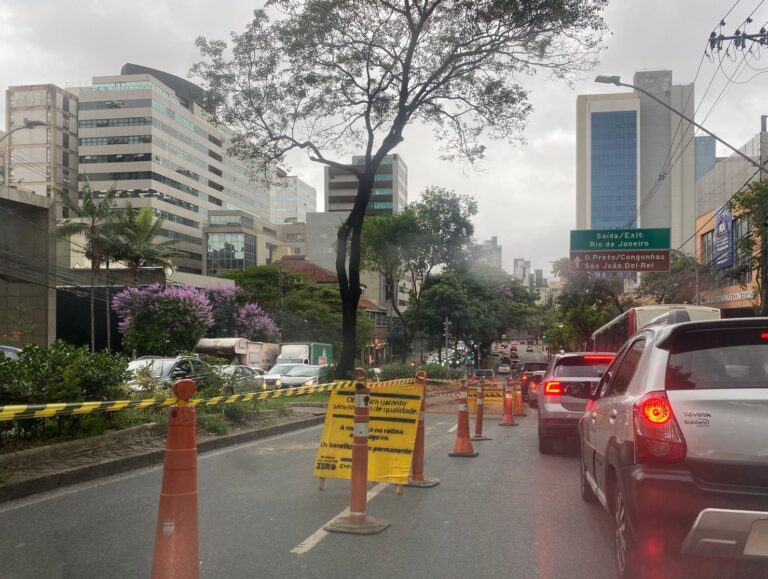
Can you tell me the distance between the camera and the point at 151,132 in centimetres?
9025

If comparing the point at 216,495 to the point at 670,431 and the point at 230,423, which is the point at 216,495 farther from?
the point at 230,423

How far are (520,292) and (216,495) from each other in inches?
2287

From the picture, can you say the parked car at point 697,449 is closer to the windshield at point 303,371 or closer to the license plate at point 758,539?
the license plate at point 758,539

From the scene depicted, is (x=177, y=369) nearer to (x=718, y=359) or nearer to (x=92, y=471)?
(x=92, y=471)

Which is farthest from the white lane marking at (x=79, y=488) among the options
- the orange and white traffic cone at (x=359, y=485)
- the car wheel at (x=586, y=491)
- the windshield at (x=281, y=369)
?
the windshield at (x=281, y=369)

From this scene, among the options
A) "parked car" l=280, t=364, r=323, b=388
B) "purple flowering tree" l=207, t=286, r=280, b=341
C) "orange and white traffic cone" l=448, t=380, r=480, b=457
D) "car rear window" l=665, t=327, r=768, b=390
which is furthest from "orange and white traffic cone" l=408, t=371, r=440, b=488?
"purple flowering tree" l=207, t=286, r=280, b=341

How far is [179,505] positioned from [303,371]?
24914mm

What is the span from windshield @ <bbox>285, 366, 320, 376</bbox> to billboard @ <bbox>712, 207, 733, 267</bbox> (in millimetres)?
19085

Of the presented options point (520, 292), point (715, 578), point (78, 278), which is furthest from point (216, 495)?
point (520, 292)

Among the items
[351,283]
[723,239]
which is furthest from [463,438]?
[723,239]

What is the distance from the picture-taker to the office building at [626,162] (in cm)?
14238

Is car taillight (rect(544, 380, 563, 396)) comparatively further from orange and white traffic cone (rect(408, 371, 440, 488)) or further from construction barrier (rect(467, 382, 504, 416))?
construction barrier (rect(467, 382, 504, 416))

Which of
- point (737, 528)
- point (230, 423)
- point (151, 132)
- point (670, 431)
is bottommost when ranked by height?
point (230, 423)

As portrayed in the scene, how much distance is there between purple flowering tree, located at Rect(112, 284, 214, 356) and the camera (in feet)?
125
